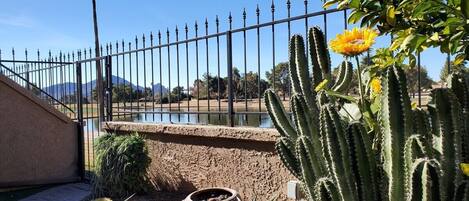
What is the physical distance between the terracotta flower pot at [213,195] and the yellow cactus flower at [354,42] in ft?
7.24

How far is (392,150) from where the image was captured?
194 cm

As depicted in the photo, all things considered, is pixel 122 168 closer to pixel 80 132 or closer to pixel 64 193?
pixel 64 193

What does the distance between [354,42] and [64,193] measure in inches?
243

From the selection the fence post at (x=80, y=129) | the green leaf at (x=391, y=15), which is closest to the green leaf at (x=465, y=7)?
the green leaf at (x=391, y=15)

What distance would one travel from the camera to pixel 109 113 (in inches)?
279

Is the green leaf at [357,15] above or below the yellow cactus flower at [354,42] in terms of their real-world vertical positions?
above

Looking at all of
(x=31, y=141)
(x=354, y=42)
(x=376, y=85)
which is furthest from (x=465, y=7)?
(x=31, y=141)

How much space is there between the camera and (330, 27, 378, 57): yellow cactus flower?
2.15 meters

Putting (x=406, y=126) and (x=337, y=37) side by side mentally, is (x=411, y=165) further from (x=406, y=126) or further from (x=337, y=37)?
(x=337, y=37)

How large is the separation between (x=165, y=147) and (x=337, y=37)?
3.97 metres

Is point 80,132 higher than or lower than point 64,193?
higher

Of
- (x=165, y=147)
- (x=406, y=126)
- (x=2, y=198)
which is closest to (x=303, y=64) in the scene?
(x=406, y=126)

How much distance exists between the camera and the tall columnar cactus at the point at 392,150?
1.83 meters

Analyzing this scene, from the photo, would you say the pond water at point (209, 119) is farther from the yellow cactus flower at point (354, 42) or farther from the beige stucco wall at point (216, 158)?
the yellow cactus flower at point (354, 42)
